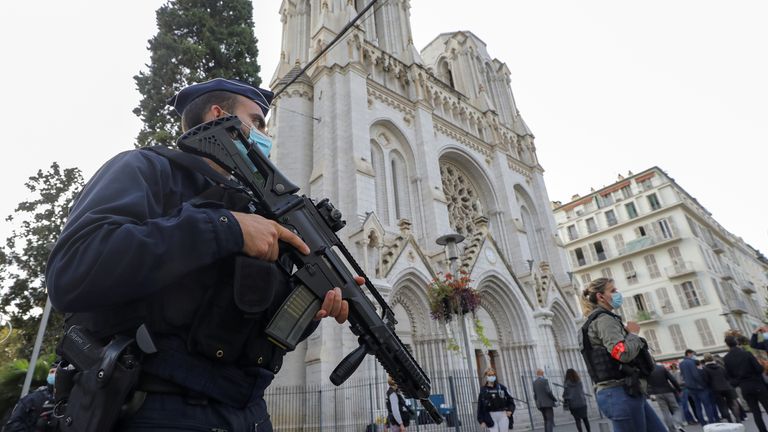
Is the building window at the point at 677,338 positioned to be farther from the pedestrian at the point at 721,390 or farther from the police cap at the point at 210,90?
the police cap at the point at 210,90

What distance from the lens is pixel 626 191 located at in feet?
131

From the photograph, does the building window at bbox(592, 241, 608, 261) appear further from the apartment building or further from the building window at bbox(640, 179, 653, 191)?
the building window at bbox(640, 179, 653, 191)

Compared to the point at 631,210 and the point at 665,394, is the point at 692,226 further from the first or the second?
the point at 665,394

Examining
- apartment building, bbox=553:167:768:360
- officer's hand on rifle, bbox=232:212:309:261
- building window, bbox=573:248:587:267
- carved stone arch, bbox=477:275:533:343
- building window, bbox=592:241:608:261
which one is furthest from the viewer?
building window, bbox=573:248:587:267

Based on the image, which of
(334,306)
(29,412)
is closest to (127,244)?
(334,306)

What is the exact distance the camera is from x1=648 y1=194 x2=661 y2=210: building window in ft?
123

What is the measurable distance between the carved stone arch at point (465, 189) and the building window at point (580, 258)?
24.9 metres

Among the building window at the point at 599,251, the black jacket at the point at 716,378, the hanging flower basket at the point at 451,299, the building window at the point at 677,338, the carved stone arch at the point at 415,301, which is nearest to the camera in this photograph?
the black jacket at the point at 716,378

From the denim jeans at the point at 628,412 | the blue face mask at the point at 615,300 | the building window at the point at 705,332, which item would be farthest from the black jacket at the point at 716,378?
the building window at the point at 705,332

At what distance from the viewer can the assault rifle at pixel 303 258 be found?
1.59m

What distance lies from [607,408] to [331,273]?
333cm

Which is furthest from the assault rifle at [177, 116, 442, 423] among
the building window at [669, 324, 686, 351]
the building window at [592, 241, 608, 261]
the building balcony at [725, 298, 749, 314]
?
the building window at [592, 241, 608, 261]

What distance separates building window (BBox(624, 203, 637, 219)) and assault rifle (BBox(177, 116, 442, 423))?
43767mm

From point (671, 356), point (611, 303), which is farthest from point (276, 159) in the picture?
point (671, 356)
